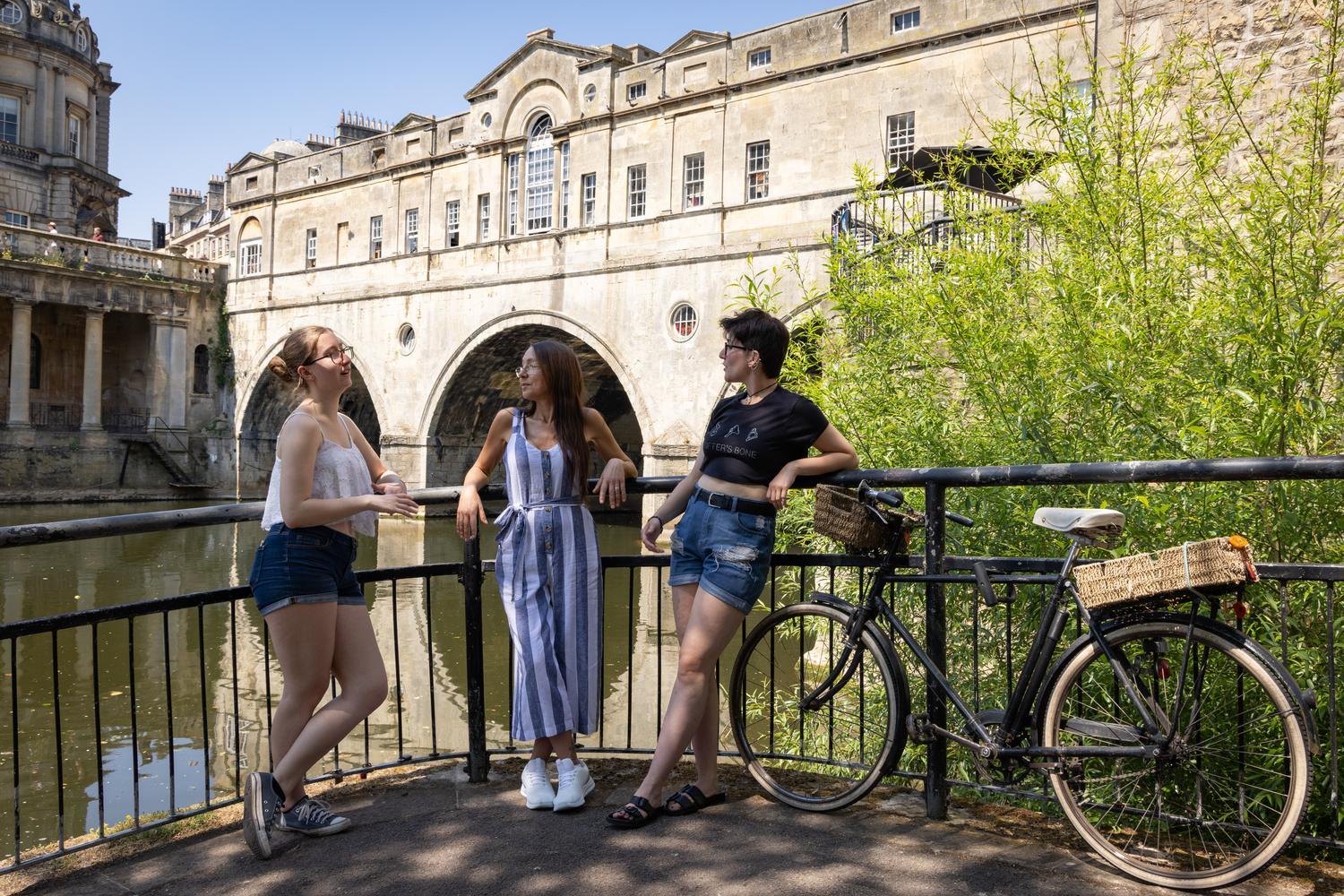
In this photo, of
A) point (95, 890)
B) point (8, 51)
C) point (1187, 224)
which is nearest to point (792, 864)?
point (95, 890)

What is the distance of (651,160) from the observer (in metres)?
24.1

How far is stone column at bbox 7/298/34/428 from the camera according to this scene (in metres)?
31.3

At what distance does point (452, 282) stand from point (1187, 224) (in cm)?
2381

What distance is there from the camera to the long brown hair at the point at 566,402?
3844 mm

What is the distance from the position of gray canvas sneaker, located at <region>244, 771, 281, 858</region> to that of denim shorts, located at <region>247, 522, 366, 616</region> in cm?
53

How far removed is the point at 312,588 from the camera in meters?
3.41

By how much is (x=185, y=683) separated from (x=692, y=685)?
11261 mm

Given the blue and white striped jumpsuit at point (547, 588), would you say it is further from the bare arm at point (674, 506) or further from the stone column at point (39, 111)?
the stone column at point (39, 111)

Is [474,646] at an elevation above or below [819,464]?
below

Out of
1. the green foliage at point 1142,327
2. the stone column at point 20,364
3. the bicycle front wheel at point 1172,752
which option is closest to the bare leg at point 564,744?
the bicycle front wheel at point 1172,752

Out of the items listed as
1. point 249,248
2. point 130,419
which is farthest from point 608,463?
point 130,419

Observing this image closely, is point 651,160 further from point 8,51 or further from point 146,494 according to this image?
point 8,51

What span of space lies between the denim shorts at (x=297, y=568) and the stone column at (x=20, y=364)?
3289 cm

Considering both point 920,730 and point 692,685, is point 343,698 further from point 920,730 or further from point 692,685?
point 920,730
